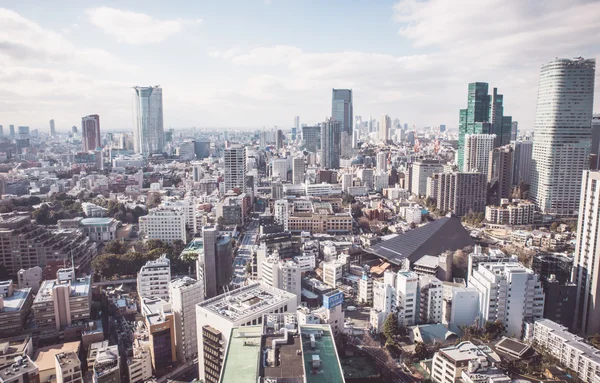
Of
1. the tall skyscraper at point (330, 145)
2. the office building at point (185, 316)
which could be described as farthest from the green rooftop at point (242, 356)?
the tall skyscraper at point (330, 145)

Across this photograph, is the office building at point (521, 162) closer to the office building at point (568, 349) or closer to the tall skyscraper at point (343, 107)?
the office building at point (568, 349)

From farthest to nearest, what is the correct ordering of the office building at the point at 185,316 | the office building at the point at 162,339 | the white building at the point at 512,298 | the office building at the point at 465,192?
the office building at the point at 465,192
the white building at the point at 512,298
the office building at the point at 185,316
the office building at the point at 162,339

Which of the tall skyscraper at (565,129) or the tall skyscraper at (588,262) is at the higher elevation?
the tall skyscraper at (565,129)

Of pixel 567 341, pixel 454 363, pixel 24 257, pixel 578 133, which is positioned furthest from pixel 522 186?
pixel 24 257

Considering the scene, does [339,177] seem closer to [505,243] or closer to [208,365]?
[505,243]

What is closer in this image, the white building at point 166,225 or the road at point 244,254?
the road at point 244,254
